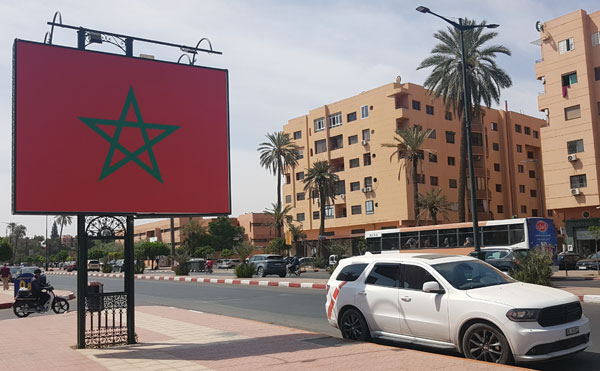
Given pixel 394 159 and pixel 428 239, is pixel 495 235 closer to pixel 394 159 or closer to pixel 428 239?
pixel 428 239

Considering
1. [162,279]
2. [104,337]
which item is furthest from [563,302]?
[162,279]

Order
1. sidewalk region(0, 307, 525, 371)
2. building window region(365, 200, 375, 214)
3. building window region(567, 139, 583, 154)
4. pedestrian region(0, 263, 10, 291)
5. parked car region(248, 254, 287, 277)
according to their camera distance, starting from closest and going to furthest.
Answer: sidewalk region(0, 307, 525, 371) < pedestrian region(0, 263, 10, 291) < parked car region(248, 254, 287, 277) < building window region(567, 139, 583, 154) < building window region(365, 200, 375, 214)

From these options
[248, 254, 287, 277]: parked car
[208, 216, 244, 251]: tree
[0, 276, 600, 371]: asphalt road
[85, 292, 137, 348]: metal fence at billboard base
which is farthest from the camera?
[208, 216, 244, 251]: tree

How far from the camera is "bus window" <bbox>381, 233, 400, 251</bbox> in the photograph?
1424 inches

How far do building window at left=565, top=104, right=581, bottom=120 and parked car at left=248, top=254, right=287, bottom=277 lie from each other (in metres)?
29.6

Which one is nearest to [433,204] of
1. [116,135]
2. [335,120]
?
[335,120]

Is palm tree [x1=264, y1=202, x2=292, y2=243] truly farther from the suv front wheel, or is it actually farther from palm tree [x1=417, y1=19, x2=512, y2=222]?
the suv front wheel

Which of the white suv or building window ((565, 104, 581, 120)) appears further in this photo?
building window ((565, 104, 581, 120))

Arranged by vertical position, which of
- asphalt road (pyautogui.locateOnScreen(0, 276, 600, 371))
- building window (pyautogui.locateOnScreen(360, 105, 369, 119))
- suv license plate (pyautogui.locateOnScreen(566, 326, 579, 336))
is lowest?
asphalt road (pyautogui.locateOnScreen(0, 276, 600, 371))

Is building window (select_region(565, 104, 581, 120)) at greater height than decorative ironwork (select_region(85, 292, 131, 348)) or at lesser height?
greater

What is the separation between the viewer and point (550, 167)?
50906 mm

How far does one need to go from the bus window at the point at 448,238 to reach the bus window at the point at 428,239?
0.49m

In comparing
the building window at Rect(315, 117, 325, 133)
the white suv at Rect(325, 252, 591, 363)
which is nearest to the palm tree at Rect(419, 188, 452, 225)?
the building window at Rect(315, 117, 325, 133)

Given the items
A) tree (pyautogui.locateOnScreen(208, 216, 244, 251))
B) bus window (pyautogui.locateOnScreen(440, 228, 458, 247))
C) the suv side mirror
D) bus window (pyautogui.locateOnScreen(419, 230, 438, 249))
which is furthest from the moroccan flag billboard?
tree (pyautogui.locateOnScreen(208, 216, 244, 251))
